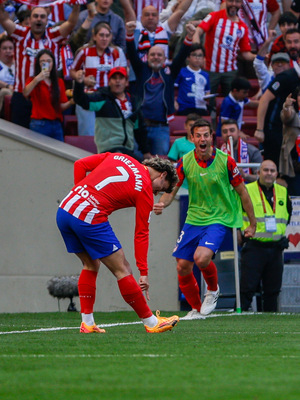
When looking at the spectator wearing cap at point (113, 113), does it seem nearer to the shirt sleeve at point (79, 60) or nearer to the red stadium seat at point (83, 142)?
the red stadium seat at point (83, 142)

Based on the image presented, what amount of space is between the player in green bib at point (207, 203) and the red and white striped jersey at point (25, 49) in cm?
403

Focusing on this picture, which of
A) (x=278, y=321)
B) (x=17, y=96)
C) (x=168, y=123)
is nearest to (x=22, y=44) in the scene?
(x=17, y=96)

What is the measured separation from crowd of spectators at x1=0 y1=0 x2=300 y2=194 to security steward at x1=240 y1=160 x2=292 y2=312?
117 cm

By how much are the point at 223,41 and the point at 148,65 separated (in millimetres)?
2154

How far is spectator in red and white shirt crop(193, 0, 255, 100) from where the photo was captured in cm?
1569

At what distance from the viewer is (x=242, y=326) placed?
9.54m

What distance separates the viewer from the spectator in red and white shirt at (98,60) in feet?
46.3

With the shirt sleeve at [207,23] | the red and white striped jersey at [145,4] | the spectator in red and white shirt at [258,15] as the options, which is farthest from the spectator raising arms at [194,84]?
the spectator in red and white shirt at [258,15]

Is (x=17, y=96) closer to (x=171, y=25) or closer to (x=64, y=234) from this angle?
(x=171, y=25)

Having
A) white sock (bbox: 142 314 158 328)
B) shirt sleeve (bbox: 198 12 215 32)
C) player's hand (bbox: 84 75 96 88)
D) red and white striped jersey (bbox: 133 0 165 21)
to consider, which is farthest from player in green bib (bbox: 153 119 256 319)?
red and white striped jersey (bbox: 133 0 165 21)

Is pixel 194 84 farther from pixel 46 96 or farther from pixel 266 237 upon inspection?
pixel 266 237

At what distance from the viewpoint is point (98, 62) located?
14.3m

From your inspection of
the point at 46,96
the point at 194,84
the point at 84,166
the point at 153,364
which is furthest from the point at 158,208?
the point at 194,84

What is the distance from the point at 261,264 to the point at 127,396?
8175 millimetres
